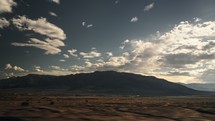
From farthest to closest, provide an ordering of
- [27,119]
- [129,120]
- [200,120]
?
[200,120], [129,120], [27,119]

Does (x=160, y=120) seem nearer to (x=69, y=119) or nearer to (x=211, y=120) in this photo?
(x=211, y=120)

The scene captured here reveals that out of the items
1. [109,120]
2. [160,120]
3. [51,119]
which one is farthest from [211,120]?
[51,119]

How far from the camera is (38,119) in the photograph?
32.9 m

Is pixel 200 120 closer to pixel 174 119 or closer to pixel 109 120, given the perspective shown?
pixel 174 119

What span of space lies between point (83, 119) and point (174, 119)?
1306cm

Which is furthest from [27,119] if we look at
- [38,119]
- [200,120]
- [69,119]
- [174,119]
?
[200,120]

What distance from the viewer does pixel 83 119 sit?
→ 34656 millimetres

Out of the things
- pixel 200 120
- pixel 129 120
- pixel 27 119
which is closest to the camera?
pixel 27 119

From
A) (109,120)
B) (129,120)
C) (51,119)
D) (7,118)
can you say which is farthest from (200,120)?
(7,118)

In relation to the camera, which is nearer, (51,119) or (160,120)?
(51,119)

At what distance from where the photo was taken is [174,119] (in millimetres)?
38469

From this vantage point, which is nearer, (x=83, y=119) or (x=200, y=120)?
(x=83, y=119)

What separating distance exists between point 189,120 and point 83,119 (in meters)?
14.5

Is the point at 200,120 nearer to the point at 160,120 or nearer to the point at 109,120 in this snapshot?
the point at 160,120
